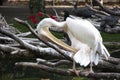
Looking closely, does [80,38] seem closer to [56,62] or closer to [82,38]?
[82,38]

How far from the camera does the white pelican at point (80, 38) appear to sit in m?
4.61

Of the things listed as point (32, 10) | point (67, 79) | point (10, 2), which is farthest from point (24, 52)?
point (10, 2)

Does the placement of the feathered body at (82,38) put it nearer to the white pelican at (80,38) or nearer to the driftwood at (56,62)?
the white pelican at (80,38)

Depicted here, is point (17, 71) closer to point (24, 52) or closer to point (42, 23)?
point (24, 52)

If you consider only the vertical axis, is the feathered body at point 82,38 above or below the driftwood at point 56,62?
above

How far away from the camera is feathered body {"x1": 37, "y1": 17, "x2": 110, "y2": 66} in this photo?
4633 millimetres

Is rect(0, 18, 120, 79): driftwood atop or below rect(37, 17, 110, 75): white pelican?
below

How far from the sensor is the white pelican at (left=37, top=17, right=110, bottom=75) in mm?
4605

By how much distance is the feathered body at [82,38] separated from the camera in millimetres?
4633

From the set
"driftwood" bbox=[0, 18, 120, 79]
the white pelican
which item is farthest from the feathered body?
"driftwood" bbox=[0, 18, 120, 79]

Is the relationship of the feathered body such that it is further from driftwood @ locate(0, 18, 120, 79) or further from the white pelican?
driftwood @ locate(0, 18, 120, 79)

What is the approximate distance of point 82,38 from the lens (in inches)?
187

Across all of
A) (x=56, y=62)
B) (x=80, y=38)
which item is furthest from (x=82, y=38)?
(x=56, y=62)

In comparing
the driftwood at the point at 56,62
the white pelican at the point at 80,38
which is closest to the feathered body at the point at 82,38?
the white pelican at the point at 80,38
